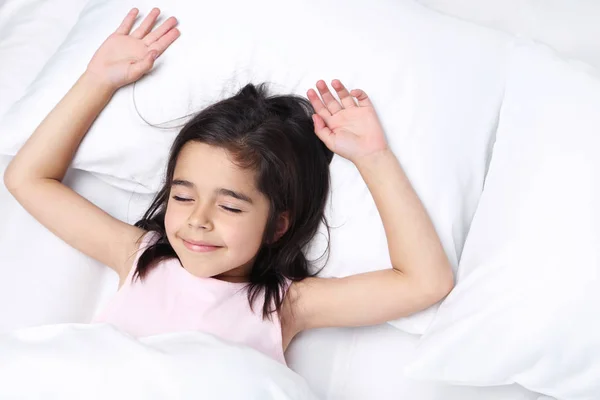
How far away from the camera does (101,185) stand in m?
1.43

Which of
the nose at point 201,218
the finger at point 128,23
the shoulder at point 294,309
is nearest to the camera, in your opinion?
the nose at point 201,218

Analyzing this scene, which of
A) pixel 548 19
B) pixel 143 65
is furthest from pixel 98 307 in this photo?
pixel 548 19

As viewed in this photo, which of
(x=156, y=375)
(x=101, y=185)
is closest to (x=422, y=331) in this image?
(x=156, y=375)

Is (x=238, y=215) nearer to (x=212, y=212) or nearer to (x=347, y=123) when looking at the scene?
(x=212, y=212)

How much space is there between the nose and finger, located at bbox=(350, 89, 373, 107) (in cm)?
31

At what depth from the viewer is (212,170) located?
1197 mm

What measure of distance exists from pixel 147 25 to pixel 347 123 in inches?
16.2

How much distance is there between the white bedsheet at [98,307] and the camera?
125cm

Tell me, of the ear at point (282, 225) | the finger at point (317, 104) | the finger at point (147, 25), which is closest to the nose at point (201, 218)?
the ear at point (282, 225)

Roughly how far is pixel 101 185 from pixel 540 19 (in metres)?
0.91

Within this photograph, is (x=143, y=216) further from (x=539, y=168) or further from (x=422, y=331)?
(x=539, y=168)

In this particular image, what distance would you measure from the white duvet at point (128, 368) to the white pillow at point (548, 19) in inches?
32.9

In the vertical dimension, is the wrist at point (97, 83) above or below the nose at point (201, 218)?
above

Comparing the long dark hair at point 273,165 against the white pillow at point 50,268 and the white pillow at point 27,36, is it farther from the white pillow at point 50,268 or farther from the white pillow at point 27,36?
the white pillow at point 27,36
